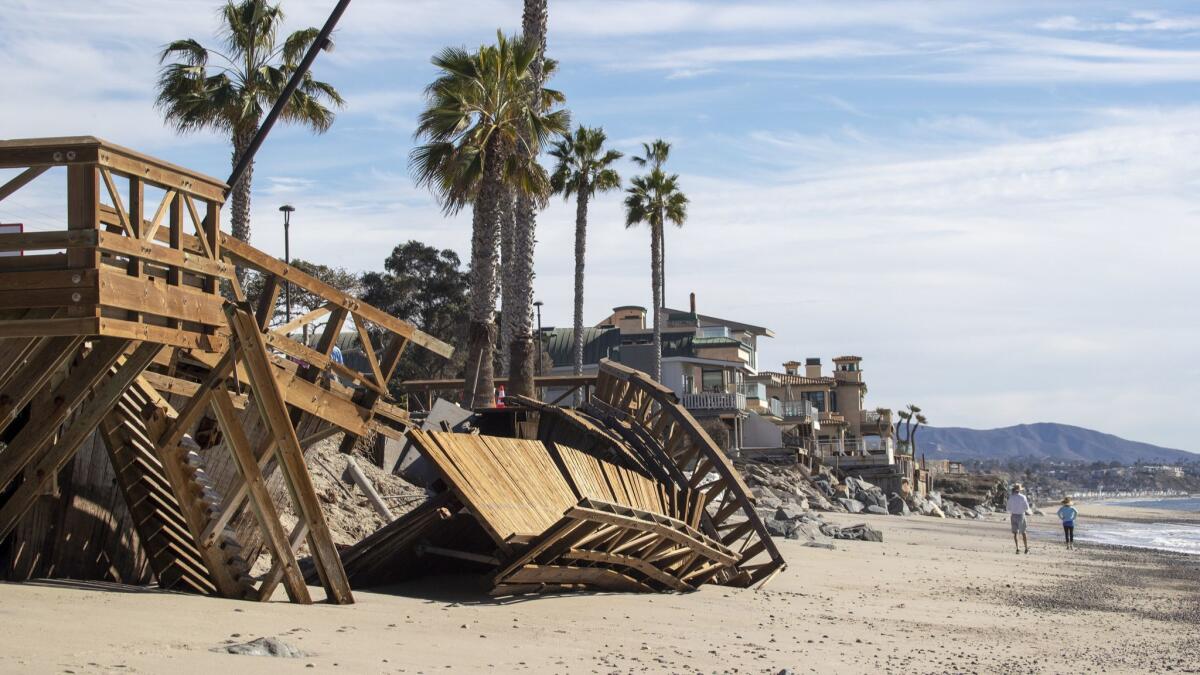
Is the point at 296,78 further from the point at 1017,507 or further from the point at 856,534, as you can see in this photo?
the point at 1017,507

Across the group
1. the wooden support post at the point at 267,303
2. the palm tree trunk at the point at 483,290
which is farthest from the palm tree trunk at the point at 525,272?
the wooden support post at the point at 267,303

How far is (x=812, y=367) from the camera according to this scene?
89.7 metres

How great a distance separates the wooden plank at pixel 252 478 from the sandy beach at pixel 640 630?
44cm

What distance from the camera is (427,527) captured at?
38.0ft

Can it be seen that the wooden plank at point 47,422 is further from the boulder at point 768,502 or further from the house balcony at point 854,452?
the house balcony at point 854,452

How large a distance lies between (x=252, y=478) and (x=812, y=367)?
3232 inches

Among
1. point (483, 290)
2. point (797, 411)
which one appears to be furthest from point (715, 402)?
point (483, 290)

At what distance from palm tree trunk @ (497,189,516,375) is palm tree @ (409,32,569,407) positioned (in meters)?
0.79

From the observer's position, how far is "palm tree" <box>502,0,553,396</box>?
2480 cm

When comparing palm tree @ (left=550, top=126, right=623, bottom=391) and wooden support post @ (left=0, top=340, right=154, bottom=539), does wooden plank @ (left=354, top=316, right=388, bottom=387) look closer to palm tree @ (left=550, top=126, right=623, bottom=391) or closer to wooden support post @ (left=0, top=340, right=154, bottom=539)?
wooden support post @ (left=0, top=340, right=154, bottom=539)

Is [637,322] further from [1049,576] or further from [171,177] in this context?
[171,177]

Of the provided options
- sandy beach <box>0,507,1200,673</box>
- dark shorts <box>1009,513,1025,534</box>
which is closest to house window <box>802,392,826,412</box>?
dark shorts <box>1009,513,1025,534</box>

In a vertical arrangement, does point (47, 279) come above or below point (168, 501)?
above

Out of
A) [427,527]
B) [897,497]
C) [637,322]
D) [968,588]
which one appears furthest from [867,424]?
[427,527]
